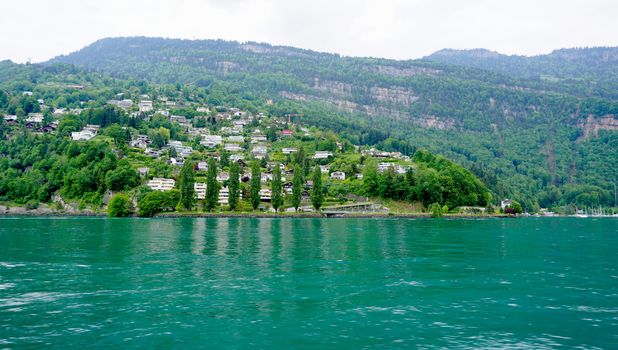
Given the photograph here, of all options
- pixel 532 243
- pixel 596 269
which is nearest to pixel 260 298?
pixel 596 269

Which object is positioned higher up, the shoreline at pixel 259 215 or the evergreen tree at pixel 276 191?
the evergreen tree at pixel 276 191

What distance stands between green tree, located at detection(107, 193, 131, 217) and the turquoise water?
80.5m

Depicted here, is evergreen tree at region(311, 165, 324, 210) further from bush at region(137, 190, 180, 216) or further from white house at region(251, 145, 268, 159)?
white house at region(251, 145, 268, 159)

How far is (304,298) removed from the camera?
26047 mm

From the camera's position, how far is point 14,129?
18475cm

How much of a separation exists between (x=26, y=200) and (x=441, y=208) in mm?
114503

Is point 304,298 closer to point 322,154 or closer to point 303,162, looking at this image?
point 303,162

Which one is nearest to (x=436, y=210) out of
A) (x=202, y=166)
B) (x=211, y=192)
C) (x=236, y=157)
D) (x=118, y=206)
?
(x=211, y=192)

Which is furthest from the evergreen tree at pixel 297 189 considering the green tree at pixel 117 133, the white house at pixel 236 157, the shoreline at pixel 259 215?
the green tree at pixel 117 133

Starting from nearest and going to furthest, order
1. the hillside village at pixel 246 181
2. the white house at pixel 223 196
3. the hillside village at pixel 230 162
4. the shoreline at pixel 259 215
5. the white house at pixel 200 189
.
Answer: the shoreline at pixel 259 215 → the hillside village at pixel 246 181 → the white house at pixel 200 189 → the white house at pixel 223 196 → the hillside village at pixel 230 162

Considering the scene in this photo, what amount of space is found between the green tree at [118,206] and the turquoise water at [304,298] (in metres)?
80.5

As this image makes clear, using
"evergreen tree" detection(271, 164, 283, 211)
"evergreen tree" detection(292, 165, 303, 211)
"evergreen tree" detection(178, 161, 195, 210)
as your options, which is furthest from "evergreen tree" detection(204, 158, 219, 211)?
"evergreen tree" detection(292, 165, 303, 211)

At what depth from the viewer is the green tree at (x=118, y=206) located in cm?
12424

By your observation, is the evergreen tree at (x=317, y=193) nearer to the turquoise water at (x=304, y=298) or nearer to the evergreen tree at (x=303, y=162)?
the evergreen tree at (x=303, y=162)
